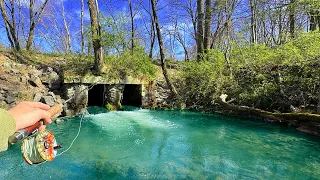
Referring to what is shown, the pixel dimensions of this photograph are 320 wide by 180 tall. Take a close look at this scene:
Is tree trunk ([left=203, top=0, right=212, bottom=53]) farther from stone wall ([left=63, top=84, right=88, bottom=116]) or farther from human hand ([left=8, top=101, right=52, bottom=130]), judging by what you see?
human hand ([left=8, top=101, right=52, bottom=130])

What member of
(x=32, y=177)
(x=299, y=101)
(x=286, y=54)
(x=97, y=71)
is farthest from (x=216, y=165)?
(x=97, y=71)

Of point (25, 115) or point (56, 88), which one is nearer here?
point (25, 115)

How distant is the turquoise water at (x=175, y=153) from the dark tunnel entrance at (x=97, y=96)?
131 inches

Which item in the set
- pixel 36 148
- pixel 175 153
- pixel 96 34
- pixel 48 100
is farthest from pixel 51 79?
pixel 36 148

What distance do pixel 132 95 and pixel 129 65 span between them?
73.1 inches

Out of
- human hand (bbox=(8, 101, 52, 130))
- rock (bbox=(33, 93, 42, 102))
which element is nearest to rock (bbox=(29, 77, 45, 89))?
rock (bbox=(33, 93, 42, 102))

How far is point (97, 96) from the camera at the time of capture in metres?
12.1

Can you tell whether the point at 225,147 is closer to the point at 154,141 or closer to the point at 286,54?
the point at 154,141

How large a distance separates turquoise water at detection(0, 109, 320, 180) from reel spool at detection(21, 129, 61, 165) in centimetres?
247

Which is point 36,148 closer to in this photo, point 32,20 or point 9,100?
point 9,100

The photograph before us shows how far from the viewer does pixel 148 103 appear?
11836 millimetres

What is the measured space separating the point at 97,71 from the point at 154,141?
534cm

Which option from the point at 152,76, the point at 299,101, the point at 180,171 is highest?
the point at 152,76

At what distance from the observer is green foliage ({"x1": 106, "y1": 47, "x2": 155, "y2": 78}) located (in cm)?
1121
